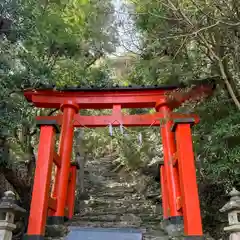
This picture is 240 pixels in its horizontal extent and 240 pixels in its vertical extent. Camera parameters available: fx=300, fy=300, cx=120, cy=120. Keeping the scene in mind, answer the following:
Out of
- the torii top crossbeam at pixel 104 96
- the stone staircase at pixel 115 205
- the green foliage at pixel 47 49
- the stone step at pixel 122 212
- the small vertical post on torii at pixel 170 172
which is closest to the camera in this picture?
the small vertical post on torii at pixel 170 172

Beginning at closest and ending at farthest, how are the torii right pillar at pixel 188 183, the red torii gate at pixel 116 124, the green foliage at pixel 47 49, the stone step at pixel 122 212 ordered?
the torii right pillar at pixel 188 183, the red torii gate at pixel 116 124, the green foliage at pixel 47 49, the stone step at pixel 122 212

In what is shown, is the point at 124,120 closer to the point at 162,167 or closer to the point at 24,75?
the point at 162,167

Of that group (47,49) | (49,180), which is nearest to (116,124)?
(49,180)

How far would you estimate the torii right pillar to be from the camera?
454 cm

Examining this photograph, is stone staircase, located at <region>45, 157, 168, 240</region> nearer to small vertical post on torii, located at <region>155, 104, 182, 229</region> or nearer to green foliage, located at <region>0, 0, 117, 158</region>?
small vertical post on torii, located at <region>155, 104, 182, 229</region>

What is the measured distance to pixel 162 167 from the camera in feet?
22.1

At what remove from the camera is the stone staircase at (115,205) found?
5.93 metres

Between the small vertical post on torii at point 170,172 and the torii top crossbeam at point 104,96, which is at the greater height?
the torii top crossbeam at point 104,96

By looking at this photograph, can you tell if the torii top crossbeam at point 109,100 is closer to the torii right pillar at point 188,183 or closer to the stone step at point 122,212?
the torii right pillar at point 188,183

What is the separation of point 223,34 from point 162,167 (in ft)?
10.2

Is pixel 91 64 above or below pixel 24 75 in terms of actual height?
above

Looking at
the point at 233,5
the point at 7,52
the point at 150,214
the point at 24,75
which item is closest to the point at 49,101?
the point at 24,75

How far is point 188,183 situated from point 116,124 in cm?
215

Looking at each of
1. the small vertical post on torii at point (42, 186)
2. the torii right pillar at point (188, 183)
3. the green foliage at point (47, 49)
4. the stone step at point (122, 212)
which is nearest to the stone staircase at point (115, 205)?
the stone step at point (122, 212)
